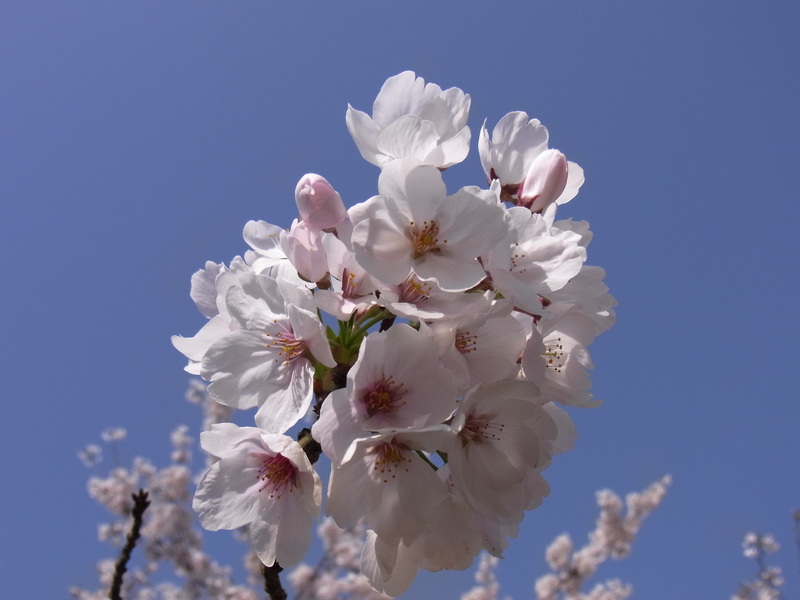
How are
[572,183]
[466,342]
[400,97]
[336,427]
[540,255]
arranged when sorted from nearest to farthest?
[336,427] < [466,342] < [540,255] < [400,97] < [572,183]

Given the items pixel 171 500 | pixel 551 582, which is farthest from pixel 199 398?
pixel 551 582

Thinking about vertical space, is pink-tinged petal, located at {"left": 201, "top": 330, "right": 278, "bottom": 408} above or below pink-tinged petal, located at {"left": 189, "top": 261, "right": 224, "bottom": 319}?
below

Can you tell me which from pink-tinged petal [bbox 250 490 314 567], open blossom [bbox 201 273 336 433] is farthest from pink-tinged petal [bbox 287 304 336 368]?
pink-tinged petal [bbox 250 490 314 567]

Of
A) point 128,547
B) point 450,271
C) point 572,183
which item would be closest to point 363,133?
point 450,271

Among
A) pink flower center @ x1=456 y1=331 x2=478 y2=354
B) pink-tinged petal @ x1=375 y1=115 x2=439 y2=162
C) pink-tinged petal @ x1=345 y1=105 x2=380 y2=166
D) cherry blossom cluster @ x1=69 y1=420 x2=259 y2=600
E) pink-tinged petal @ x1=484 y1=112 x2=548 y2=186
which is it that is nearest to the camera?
pink flower center @ x1=456 y1=331 x2=478 y2=354

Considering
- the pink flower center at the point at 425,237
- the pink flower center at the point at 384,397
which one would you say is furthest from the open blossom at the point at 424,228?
the pink flower center at the point at 384,397

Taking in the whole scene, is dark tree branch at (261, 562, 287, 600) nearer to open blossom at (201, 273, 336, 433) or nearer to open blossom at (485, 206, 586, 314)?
open blossom at (201, 273, 336, 433)

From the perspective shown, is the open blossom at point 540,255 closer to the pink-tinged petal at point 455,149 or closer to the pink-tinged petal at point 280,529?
the pink-tinged petal at point 455,149

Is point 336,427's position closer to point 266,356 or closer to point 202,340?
point 266,356
